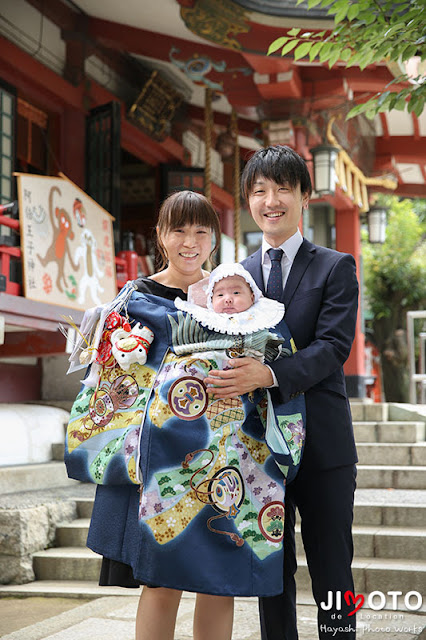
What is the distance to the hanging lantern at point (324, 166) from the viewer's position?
335 inches

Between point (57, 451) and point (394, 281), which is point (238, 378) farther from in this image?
point (394, 281)

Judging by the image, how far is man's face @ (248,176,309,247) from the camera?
258 centimetres

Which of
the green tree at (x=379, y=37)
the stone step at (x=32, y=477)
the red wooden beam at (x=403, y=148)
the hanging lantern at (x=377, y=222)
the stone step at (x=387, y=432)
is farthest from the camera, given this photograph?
the hanging lantern at (x=377, y=222)

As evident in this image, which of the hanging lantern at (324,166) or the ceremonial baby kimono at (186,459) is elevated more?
the hanging lantern at (324,166)

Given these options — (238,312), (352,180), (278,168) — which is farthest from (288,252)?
(352,180)

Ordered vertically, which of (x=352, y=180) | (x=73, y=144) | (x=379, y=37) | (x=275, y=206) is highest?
(x=352, y=180)

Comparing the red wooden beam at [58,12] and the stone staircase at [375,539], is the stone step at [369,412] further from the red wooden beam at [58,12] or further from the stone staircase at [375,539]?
the red wooden beam at [58,12]

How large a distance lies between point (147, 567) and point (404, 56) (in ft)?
9.24

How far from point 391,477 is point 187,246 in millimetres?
3703

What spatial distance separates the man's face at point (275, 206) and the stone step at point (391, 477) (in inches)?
141

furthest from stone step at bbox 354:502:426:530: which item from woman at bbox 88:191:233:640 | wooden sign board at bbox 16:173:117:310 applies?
wooden sign board at bbox 16:173:117:310

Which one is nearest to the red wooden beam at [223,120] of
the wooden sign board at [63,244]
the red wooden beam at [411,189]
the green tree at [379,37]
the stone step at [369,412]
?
the wooden sign board at [63,244]

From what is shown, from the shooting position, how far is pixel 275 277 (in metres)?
2.67

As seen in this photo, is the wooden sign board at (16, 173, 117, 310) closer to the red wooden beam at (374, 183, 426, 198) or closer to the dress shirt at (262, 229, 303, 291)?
the dress shirt at (262, 229, 303, 291)
